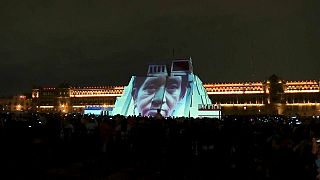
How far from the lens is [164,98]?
72750 mm

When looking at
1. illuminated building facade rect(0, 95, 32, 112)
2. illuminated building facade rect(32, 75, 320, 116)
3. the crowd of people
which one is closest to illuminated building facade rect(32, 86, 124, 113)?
illuminated building facade rect(32, 75, 320, 116)

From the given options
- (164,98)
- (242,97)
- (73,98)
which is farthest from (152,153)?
(73,98)

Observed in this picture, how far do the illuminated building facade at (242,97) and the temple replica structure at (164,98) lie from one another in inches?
2669

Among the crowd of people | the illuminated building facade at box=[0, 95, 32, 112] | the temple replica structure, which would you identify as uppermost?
the illuminated building facade at box=[0, 95, 32, 112]

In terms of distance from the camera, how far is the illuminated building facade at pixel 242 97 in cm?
14200

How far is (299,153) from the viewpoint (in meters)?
8.82

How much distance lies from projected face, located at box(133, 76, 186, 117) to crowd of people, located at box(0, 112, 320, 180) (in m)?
48.7

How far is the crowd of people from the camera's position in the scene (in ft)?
33.9

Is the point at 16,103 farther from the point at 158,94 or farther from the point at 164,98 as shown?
the point at 164,98

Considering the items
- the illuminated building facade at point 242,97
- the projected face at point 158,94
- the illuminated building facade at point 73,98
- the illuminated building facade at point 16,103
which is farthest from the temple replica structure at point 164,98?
the illuminated building facade at point 16,103

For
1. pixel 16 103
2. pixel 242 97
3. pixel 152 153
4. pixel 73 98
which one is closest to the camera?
pixel 152 153

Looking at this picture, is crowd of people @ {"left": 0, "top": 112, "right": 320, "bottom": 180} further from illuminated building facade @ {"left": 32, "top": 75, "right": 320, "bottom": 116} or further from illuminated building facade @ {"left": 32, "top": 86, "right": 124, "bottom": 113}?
illuminated building facade @ {"left": 32, "top": 86, "right": 124, "bottom": 113}

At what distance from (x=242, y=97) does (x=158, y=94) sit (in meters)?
83.1

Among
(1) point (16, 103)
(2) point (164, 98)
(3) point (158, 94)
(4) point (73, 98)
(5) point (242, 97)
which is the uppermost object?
(4) point (73, 98)
